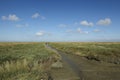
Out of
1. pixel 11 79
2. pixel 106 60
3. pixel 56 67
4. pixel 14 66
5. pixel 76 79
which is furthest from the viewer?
pixel 106 60

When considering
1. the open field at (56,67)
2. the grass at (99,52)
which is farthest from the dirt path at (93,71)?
the grass at (99,52)

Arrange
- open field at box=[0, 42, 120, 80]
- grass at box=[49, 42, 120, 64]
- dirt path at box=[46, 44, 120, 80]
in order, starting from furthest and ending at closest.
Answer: grass at box=[49, 42, 120, 64], dirt path at box=[46, 44, 120, 80], open field at box=[0, 42, 120, 80]

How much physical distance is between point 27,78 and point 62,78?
3.02 m

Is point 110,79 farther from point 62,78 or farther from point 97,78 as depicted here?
point 62,78

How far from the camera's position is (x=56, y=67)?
17.8 metres

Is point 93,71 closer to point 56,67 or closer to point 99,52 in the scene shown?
point 56,67

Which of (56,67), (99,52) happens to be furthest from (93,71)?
(99,52)

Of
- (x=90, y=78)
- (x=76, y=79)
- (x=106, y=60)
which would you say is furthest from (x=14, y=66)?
(x=106, y=60)

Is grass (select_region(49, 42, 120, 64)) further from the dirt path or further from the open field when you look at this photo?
the dirt path

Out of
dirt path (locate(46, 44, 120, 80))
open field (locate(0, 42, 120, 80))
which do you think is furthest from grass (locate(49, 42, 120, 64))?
dirt path (locate(46, 44, 120, 80))

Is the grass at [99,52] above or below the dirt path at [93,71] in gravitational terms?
above

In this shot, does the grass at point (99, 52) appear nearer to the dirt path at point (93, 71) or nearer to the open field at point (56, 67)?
the open field at point (56, 67)

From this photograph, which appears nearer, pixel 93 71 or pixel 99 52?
pixel 93 71

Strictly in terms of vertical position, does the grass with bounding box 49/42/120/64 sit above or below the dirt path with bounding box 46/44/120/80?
above
